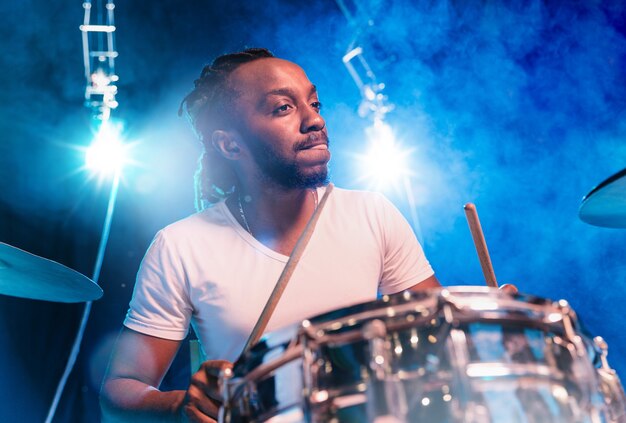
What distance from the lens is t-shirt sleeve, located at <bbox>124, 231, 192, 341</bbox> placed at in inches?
65.7

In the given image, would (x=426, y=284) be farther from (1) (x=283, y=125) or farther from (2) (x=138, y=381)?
(2) (x=138, y=381)

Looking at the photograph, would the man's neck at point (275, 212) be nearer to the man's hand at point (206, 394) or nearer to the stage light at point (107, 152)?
the man's hand at point (206, 394)

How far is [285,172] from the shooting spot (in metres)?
1.93

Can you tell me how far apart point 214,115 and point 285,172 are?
51cm

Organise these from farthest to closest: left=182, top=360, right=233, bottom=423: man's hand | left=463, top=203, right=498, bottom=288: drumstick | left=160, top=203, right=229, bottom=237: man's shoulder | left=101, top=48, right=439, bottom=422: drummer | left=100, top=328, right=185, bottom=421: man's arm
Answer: left=160, top=203, right=229, bottom=237: man's shoulder
left=101, top=48, right=439, bottom=422: drummer
left=463, top=203, right=498, bottom=288: drumstick
left=100, top=328, right=185, bottom=421: man's arm
left=182, top=360, right=233, bottom=423: man's hand

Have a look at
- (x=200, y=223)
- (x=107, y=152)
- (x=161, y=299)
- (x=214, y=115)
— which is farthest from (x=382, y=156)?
(x=161, y=299)

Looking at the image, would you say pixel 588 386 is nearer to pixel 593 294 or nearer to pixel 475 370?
pixel 475 370

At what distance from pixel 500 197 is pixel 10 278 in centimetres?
278

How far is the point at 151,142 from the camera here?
3445mm

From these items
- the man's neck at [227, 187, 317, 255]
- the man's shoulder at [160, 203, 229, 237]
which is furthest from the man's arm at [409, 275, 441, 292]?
the man's shoulder at [160, 203, 229, 237]

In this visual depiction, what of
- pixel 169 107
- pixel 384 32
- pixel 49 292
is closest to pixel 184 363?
pixel 49 292

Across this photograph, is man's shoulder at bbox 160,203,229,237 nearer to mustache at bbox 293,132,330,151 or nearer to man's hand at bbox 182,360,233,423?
mustache at bbox 293,132,330,151

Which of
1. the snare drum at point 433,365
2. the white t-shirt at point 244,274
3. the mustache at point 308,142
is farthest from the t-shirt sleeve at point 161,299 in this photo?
the snare drum at point 433,365

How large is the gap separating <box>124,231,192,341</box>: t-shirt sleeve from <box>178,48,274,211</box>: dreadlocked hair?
1.71 feet
